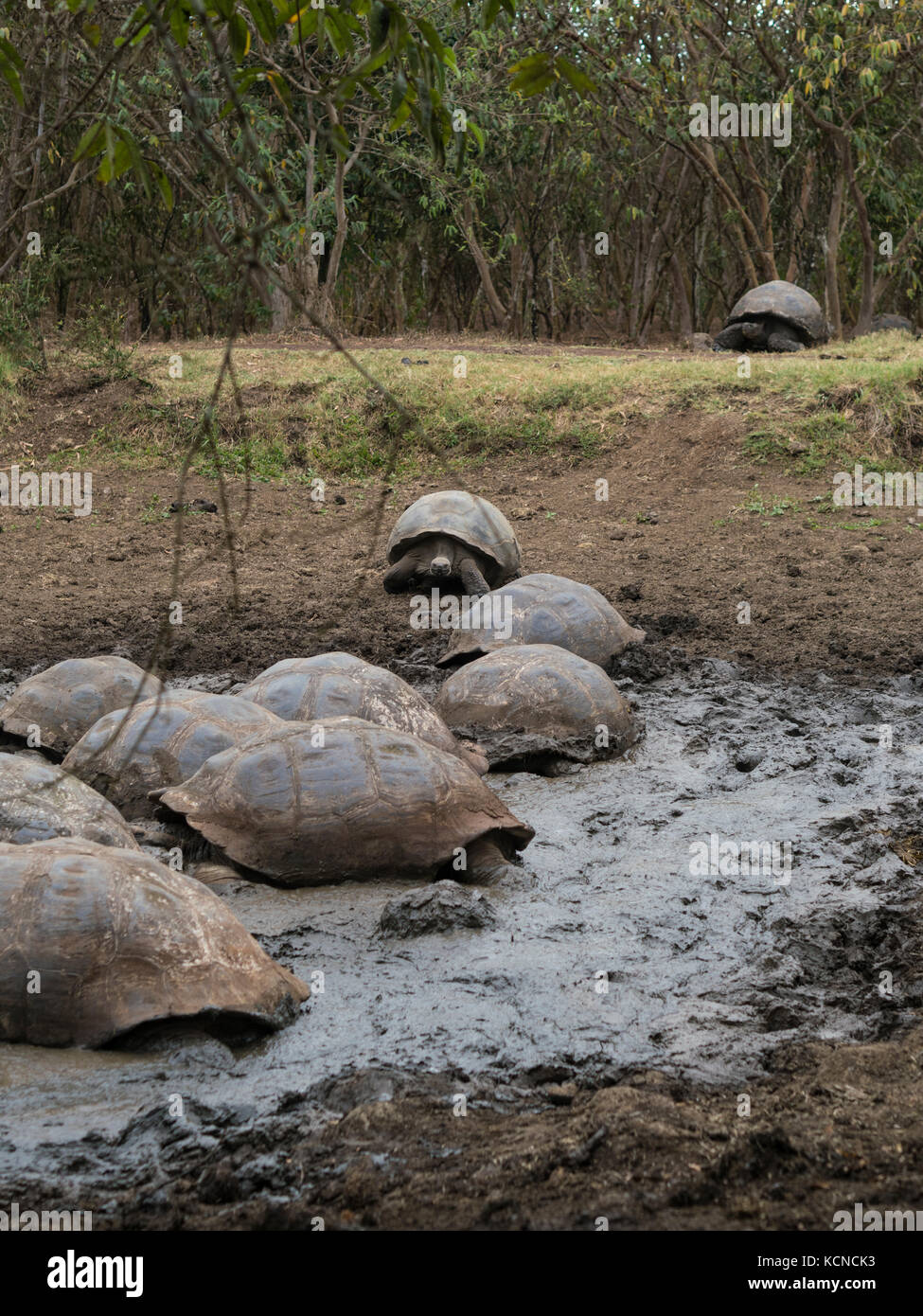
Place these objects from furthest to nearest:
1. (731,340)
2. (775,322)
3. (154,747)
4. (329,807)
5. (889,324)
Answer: (889,324)
(731,340)
(775,322)
(154,747)
(329,807)

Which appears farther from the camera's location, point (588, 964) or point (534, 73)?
point (588, 964)

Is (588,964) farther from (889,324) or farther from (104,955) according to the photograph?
(889,324)

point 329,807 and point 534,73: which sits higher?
point 534,73

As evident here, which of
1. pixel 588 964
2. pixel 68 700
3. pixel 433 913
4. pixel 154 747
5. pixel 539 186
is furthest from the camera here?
pixel 539 186

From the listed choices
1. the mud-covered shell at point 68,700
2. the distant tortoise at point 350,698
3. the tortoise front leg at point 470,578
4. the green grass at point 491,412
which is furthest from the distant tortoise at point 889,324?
the mud-covered shell at point 68,700

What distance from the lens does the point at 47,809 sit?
4.11 m

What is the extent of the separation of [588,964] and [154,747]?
6.60 ft

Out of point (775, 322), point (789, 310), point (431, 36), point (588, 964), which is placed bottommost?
point (588, 964)

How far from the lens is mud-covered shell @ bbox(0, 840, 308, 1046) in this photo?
128 inches

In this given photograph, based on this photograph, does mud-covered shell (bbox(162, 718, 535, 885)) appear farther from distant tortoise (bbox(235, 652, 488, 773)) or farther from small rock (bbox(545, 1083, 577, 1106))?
small rock (bbox(545, 1083, 577, 1106))

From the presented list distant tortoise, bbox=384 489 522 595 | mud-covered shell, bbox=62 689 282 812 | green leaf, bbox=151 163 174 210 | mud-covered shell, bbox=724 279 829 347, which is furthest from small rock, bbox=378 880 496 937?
mud-covered shell, bbox=724 279 829 347

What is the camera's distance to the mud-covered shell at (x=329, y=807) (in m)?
4.62

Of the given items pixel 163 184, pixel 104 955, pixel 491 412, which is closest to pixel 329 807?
pixel 104 955
